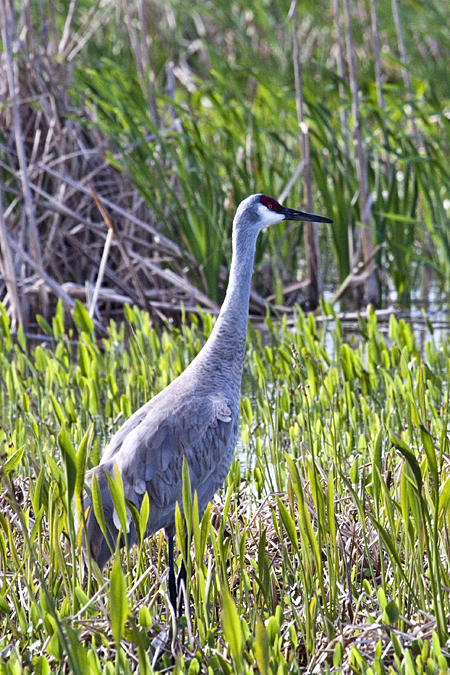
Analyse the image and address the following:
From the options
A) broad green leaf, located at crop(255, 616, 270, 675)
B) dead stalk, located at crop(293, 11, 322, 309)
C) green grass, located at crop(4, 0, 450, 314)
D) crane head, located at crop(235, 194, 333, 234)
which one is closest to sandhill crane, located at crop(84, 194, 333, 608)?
crane head, located at crop(235, 194, 333, 234)

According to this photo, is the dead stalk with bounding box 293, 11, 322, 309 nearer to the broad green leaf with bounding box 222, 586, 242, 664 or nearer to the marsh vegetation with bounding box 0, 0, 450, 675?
the marsh vegetation with bounding box 0, 0, 450, 675

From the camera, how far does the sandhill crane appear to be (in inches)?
124

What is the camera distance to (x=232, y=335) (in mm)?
3684

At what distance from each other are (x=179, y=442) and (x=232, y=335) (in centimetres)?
58

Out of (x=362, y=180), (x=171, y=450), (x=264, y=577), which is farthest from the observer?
(x=362, y=180)

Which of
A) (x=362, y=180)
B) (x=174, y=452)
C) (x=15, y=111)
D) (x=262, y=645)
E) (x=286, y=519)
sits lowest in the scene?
(x=262, y=645)

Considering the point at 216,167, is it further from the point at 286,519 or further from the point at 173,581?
the point at 286,519

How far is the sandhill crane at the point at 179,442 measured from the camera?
3.14 meters

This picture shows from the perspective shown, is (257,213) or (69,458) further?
(257,213)

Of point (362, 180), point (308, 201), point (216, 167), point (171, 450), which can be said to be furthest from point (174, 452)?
point (216, 167)

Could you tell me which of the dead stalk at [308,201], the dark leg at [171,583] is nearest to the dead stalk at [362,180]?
the dead stalk at [308,201]

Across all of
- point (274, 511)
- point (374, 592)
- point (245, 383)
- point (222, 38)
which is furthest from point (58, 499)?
point (222, 38)

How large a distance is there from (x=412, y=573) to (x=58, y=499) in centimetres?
110

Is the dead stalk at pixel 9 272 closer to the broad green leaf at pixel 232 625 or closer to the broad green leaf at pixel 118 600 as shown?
the broad green leaf at pixel 118 600
